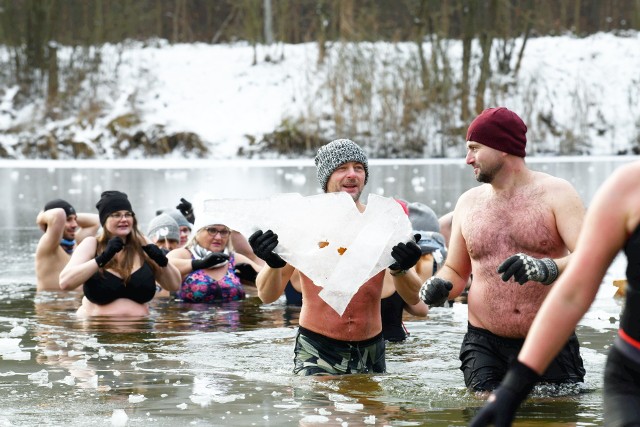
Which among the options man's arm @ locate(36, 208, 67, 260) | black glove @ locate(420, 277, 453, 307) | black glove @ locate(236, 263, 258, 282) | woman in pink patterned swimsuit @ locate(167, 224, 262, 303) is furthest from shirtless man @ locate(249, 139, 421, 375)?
man's arm @ locate(36, 208, 67, 260)

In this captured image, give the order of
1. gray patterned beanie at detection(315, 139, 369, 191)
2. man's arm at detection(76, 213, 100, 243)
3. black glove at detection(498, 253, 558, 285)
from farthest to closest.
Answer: man's arm at detection(76, 213, 100, 243) → gray patterned beanie at detection(315, 139, 369, 191) → black glove at detection(498, 253, 558, 285)

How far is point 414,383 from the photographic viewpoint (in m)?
6.19

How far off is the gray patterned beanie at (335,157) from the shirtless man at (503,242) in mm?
575

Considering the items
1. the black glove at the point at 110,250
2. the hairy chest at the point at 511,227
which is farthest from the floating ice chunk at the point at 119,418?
the black glove at the point at 110,250

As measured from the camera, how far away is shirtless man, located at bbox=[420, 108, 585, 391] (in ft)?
16.9

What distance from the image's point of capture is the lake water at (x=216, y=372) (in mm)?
5324

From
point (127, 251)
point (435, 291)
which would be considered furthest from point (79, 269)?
point (435, 291)

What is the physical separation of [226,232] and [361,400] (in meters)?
4.19

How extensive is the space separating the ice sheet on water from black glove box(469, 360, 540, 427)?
2665 millimetres

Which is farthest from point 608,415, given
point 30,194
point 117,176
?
point 117,176

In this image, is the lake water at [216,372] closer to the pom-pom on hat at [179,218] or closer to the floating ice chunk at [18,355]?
the floating ice chunk at [18,355]

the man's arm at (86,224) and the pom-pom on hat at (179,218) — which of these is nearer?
the pom-pom on hat at (179,218)

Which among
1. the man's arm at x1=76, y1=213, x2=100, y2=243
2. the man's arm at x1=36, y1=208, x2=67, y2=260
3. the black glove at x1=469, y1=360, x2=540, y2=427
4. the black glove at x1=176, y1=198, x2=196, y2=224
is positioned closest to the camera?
the black glove at x1=469, y1=360, x2=540, y2=427

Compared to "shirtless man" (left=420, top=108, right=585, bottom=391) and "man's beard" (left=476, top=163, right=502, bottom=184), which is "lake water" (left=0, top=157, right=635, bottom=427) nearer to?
"shirtless man" (left=420, top=108, right=585, bottom=391)
